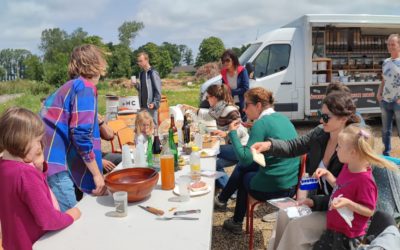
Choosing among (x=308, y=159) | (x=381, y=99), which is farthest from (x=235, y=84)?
(x=308, y=159)

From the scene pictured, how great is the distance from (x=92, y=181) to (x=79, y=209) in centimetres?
54

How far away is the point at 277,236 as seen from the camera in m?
2.39

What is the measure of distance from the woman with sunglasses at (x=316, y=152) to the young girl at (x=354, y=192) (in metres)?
0.15

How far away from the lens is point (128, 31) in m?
61.8

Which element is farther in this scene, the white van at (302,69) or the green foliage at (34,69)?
the green foliage at (34,69)

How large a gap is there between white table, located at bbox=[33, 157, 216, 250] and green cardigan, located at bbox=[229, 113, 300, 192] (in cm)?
79

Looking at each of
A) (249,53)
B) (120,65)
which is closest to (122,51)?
(120,65)

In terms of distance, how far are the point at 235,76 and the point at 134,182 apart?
3.91 metres

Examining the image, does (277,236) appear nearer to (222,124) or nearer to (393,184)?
(393,184)

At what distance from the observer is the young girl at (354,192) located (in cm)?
184

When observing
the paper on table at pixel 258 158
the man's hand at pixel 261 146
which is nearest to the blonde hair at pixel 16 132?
the paper on table at pixel 258 158

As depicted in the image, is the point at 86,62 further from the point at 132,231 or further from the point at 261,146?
the point at 261,146

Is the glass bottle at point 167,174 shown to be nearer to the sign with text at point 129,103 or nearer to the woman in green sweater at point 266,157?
A: the woman in green sweater at point 266,157

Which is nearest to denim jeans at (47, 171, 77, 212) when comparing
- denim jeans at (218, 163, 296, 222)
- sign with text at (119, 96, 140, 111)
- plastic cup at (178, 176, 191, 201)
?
plastic cup at (178, 176, 191, 201)
